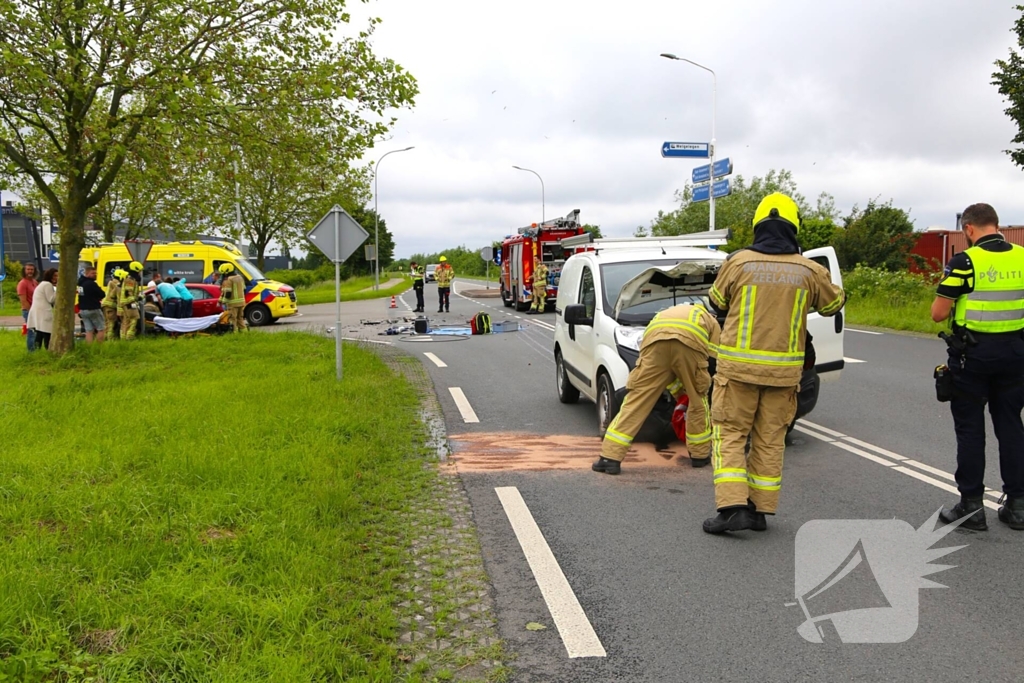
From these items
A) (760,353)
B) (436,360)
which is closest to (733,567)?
(760,353)

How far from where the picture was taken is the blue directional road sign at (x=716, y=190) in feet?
86.3

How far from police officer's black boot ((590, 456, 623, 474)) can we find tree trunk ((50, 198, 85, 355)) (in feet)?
34.5

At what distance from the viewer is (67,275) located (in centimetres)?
1341

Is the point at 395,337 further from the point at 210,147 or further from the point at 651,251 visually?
the point at 651,251

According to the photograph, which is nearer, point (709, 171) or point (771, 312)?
point (771, 312)

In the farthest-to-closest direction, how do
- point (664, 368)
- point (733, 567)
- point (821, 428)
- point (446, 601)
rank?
point (821, 428), point (664, 368), point (733, 567), point (446, 601)

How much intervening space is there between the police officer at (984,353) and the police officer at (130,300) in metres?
15.9

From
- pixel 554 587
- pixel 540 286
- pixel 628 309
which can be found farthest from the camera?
pixel 540 286

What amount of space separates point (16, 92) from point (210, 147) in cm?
268

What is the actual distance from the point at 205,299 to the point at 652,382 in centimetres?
1760

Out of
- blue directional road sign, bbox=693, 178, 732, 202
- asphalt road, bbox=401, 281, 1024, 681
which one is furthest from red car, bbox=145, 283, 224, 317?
blue directional road sign, bbox=693, 178, 732, 202

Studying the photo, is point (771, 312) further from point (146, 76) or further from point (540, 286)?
point (540, 286)

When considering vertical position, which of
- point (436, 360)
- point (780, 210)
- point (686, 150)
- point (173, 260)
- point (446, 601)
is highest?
point (686, 150)

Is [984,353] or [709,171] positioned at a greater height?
[709,171]
